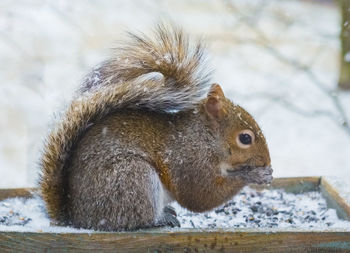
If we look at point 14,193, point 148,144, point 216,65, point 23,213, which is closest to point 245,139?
point 148,144

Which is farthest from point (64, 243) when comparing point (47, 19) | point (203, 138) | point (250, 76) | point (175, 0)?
point (175, 0)

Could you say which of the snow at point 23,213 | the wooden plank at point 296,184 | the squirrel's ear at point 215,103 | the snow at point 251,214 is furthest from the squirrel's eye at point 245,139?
the snow at point 23,213

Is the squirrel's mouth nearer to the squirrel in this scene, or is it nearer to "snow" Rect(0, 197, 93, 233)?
the squirrel

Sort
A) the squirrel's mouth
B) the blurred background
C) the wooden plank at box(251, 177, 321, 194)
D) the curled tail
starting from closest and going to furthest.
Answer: the curled tail → the squirrel's mouth → the wooden plank at box(251, 177, 321, 194) → the blurred background

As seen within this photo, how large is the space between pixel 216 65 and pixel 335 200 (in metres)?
5.39

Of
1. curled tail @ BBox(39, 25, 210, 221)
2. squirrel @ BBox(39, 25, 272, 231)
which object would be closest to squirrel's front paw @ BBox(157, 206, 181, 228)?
squirrel @ BBox(39, 25, 272, 231)

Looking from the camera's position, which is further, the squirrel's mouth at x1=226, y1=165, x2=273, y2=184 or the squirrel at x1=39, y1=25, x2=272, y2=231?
the squirrel's mouth at x1=226, y1=165, x2=273, y2=184

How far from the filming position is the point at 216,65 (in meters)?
7.73

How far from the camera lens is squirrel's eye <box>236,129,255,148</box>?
2.14 metres

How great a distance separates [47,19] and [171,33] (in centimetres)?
587

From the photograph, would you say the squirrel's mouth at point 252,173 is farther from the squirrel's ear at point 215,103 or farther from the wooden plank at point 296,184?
the wooden plank at point 296,184

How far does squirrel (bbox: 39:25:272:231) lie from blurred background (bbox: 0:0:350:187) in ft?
8.15

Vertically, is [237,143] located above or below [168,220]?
above

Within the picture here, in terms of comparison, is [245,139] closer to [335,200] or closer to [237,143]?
[237,143]
